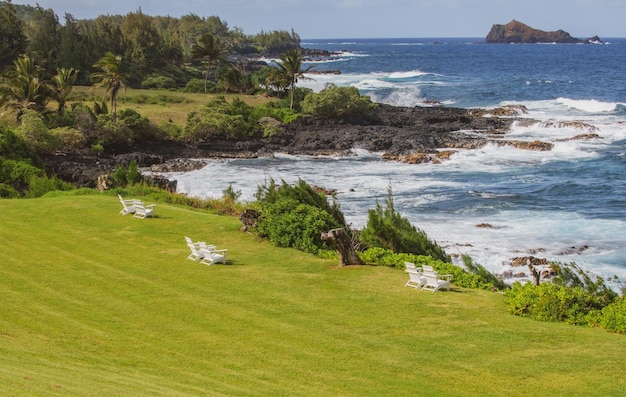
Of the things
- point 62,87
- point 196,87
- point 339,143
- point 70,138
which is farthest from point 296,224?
point 196,87

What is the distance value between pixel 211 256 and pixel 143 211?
572 cm

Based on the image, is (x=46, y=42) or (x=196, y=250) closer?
(x=196, y=250)

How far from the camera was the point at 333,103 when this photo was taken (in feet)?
194

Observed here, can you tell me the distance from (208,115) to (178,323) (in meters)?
38.4

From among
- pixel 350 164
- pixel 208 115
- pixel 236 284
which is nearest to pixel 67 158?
pixel 208 115

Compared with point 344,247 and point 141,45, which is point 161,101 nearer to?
point 141,45

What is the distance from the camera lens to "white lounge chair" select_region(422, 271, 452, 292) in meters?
17.0

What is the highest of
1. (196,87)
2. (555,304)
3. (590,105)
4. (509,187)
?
(196,87)

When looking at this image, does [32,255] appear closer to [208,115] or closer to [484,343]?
[484,343]

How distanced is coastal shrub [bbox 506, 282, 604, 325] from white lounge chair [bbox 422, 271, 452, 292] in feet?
5.68

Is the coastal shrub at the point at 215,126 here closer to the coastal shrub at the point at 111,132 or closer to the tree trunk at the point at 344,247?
the coastal shrub at the point at 111,132

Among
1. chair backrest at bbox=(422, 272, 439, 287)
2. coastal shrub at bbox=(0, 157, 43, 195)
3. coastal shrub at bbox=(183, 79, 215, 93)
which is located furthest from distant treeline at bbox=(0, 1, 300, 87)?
chair backrest at bbox=(422, 272, 439, 287)

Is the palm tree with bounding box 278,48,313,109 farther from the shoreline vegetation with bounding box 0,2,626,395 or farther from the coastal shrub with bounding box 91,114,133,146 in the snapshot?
the shoreline vegetation with bounding box 0,2,626,395

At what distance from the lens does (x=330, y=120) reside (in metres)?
59.3
